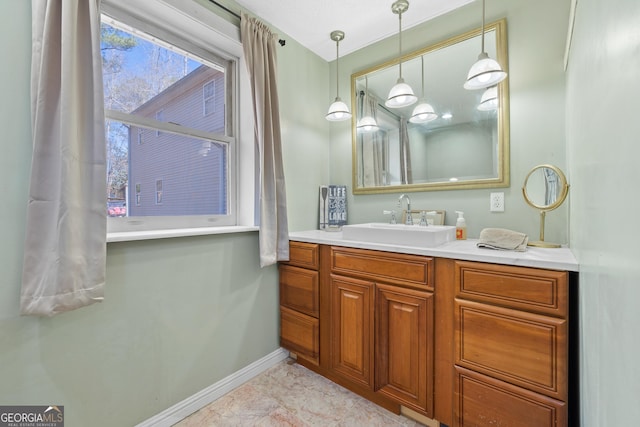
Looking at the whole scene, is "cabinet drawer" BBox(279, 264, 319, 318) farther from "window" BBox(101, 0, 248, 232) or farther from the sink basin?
"window" BBox(101, 0, 248, 232)

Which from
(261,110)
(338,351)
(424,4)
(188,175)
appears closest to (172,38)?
(261,110)

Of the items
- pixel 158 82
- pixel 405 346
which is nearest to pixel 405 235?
pixel 405 346

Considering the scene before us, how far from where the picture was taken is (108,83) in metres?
1.36

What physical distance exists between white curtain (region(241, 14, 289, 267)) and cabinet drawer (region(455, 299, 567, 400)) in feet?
3.58

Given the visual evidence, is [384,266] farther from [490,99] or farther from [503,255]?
[490,99]

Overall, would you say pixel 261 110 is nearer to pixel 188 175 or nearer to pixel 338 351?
pixel 188 175

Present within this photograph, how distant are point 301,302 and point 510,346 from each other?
3.76ft

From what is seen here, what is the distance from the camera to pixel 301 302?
183 centimetres

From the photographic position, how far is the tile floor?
142 centimetres

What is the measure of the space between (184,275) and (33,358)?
60cm

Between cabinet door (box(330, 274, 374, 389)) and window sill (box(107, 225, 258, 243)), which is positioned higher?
window sill (box(107, 225, 258, 243))

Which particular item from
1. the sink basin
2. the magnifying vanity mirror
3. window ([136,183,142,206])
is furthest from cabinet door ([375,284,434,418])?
window ([136,183,142,206])

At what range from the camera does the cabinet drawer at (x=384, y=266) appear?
1308mm

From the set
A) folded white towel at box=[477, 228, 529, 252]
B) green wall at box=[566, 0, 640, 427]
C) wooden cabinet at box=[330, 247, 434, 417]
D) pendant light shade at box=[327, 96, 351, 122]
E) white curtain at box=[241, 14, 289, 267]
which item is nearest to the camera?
green wall at box=[566, 0, 640, 427]
